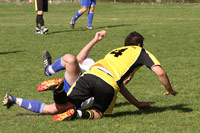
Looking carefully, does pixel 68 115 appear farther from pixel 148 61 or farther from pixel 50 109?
pixel 148 61

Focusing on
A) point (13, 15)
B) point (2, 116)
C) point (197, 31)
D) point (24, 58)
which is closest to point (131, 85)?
point (2, 116)

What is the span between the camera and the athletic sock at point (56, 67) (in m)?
6.16

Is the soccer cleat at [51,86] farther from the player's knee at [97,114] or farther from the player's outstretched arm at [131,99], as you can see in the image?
the player's outstretched arm at [131,99]

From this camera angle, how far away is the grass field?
5.39 m

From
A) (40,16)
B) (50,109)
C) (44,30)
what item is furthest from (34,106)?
(40,16)

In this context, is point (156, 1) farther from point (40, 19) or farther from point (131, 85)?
point (131, 85)

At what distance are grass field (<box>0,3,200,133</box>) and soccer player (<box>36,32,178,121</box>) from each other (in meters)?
0.13

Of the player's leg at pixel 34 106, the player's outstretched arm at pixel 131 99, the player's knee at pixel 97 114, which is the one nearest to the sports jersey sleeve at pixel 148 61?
the player's outstretched arm at pixel 131 99

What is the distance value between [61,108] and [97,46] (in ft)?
21.5

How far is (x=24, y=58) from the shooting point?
10.6m

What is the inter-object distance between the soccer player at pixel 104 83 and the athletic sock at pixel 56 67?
50 cm

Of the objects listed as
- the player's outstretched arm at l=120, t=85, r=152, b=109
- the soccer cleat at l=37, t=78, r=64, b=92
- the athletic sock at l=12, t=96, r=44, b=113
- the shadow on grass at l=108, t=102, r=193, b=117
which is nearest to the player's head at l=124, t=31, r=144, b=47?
the player's outstretched arm at l=120, t=85, r=152, b=109

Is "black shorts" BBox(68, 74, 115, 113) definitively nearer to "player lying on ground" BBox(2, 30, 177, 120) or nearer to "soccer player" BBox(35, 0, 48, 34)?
"player lying on ground" BBox(2, 30, 177, 120)

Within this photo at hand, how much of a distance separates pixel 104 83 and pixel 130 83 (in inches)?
97.8
